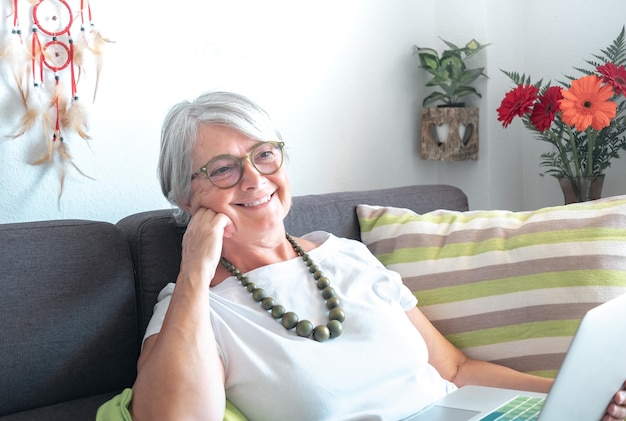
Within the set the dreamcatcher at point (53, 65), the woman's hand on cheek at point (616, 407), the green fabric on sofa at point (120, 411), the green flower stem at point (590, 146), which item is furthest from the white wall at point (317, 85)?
the woman's hand on cheek at point (616, 407)

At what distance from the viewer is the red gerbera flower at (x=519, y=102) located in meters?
2.32

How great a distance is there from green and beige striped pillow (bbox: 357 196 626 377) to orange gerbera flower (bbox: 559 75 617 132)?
17.0 inches

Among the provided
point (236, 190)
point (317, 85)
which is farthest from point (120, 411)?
point (317, 85)

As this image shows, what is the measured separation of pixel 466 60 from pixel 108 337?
1686mm

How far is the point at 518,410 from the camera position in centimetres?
147

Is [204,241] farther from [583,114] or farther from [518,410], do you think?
[583,114]

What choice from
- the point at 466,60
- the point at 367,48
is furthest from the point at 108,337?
the point at 466,60

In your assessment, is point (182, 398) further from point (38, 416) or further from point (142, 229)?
point (142, 229)

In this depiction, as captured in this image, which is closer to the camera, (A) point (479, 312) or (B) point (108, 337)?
(B) point (108, 337)

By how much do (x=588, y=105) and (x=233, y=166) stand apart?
3.60 ft

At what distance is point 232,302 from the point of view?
5.05 ft

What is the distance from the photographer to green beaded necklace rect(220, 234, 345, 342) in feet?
4.92

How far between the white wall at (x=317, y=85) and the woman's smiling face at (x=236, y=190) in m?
0.42

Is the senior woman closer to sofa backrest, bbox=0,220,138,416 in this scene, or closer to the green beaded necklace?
the green beaded necklace
